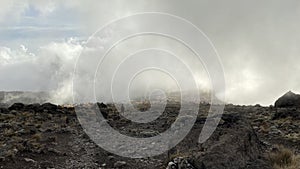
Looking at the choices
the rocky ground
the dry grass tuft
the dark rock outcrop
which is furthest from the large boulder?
the dark rock outcrop

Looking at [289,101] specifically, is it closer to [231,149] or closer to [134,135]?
[134,135]

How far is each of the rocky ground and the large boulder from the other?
10451mm

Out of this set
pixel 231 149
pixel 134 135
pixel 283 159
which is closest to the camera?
pixel 231 149

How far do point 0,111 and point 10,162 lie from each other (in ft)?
40.2

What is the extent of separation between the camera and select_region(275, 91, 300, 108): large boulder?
111 ft

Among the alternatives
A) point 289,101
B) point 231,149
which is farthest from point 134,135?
point 289,101

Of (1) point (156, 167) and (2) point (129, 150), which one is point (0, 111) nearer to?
(2) point (129, 150)

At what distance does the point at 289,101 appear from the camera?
34.2 metres

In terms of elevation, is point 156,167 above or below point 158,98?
below

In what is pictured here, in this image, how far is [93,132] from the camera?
760 inches

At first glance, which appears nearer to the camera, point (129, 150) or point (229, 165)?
point (229, 165)

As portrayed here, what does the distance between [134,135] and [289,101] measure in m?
20.1

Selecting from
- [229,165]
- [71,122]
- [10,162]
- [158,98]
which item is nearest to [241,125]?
[229,165]

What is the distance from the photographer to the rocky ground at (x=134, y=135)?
1323 cm
